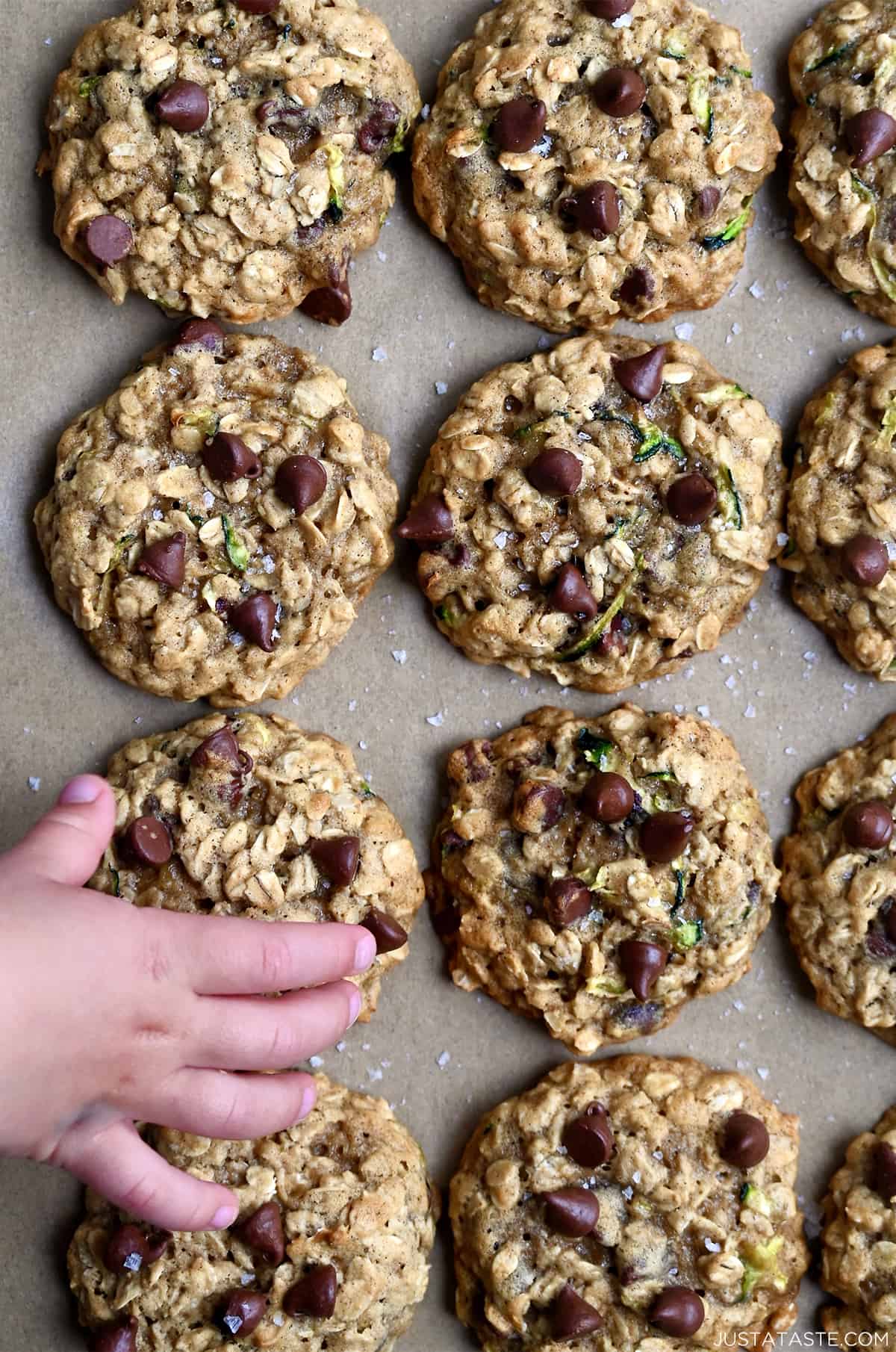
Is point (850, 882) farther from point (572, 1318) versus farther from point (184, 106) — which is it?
point (184, 106)

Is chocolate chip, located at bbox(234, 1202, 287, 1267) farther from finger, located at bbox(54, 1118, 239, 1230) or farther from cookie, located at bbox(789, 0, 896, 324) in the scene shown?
cookie, located at bbox(789, 0, 896, 324)

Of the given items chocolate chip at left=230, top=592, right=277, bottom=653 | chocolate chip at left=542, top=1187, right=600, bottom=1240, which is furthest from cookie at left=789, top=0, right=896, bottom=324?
chocolate chip at left=542, top=1187, right=600, bottom=1240

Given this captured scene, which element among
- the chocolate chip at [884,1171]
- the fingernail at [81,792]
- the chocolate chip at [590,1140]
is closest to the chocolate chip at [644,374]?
the fingernail at [81,792]

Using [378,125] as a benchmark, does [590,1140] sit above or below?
below

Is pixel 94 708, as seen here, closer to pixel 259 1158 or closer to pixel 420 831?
pixel 420 831

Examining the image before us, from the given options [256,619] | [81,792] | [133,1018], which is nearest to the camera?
[133,1018]

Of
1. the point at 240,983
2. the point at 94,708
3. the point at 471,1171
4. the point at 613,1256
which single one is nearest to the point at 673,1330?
the point at 613,1256

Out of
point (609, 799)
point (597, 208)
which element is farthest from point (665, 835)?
point (597, 208)
